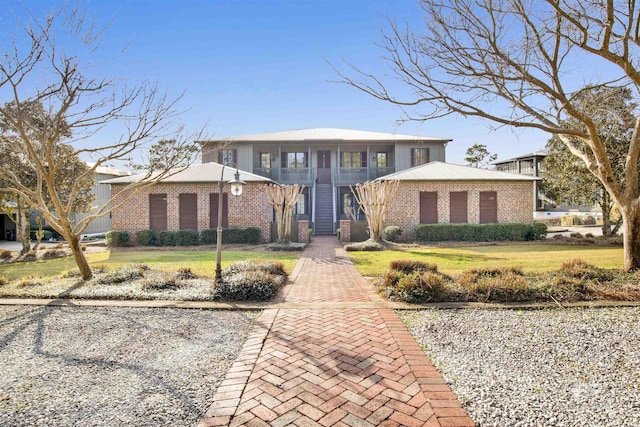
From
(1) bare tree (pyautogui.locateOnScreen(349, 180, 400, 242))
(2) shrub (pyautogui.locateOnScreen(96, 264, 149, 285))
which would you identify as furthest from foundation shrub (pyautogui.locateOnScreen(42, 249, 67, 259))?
(1) bare tree (pyautogui.locateOnScreen(349, 180, 400, 242))

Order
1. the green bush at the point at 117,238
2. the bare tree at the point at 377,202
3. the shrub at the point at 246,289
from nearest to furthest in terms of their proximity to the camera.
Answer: the shrub at the point at 246,289 < the bare tree at the point at 377,202 < the green bush at the point at 117,238

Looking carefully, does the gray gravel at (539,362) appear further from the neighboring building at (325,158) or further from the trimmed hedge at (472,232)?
the neighboring building at (325,158)

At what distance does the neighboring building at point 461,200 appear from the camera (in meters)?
17.7

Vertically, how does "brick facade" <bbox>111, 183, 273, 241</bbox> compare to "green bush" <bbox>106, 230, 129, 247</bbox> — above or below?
above

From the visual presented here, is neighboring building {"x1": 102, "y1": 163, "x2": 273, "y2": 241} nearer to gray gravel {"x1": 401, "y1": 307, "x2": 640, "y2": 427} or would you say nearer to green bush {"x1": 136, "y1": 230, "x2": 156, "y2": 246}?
green bush {"x1": 136, "y1": 230, "x2": 156, "y2": 246}

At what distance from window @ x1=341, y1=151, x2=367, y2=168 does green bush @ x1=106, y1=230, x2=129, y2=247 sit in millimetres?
14500

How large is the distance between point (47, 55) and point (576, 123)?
1366cm

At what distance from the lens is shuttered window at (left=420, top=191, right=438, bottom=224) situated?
17891 mm

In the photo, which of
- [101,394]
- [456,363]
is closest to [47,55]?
[101,394]

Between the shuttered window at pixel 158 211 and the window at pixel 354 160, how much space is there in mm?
12478

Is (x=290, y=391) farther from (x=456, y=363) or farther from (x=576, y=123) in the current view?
(x=576, y=123)

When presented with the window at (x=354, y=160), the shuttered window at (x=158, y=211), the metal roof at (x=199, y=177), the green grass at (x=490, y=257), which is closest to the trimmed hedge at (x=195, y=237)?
the shuttered window at (x=158, y=211)

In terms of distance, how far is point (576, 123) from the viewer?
10.4 meters

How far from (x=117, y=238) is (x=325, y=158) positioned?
1421 cm
